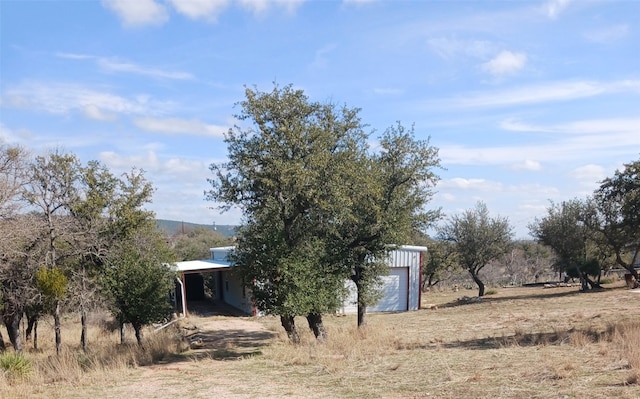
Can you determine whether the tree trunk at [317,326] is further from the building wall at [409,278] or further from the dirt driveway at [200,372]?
the building wall at [409,278]

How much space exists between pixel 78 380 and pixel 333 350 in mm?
6675

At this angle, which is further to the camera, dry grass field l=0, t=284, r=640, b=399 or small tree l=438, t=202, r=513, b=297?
small tree l=438, t=202, r=513, b=297

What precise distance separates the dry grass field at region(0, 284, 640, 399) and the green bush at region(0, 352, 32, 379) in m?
0.22

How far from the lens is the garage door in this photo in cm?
3266

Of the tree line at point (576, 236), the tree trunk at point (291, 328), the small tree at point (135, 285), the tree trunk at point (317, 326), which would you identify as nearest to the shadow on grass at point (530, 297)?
the tree line at point (576, 236)

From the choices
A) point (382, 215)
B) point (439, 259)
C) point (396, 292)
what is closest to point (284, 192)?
point (382, 215)

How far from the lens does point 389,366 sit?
1181cm

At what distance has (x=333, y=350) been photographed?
49.4 feet

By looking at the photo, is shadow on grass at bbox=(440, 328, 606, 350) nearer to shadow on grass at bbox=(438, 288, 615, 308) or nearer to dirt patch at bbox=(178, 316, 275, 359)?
dirt patch at bbox=(178, 316, 275, 359)

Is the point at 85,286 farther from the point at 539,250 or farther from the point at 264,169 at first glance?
the point at 539,250

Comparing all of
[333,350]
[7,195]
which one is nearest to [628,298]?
[333,350]

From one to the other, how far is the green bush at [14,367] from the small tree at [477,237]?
2961 centimetres

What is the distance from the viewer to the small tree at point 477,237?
123 ft

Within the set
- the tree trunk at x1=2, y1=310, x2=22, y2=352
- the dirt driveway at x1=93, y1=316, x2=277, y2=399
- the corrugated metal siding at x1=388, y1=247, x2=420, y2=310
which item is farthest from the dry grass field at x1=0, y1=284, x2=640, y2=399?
the corrugated metal siding at x1=388, y1=247, x2=420, y2=310
